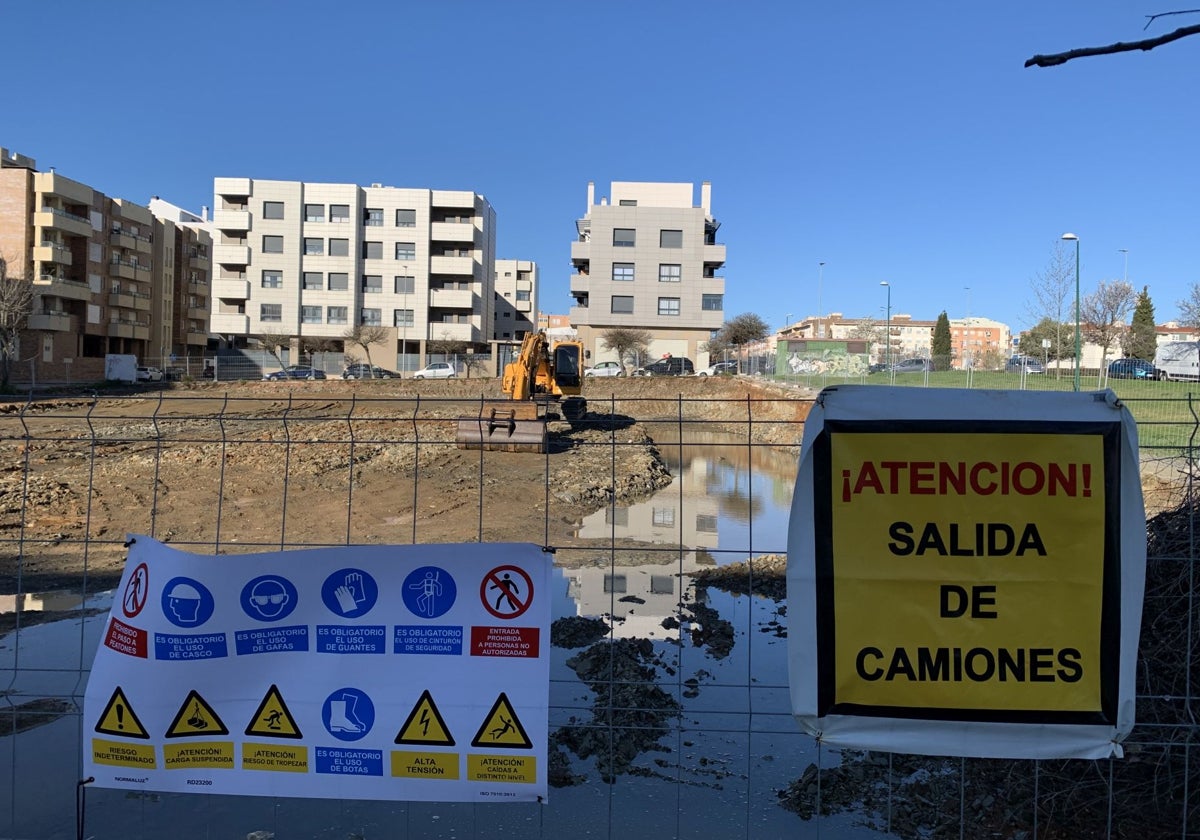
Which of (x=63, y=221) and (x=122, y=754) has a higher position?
(x=63, y=221)

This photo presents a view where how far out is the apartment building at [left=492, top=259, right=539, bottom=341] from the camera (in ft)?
307

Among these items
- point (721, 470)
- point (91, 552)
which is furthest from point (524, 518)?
point (721, 470)

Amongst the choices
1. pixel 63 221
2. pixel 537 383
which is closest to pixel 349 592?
pixel 537 383

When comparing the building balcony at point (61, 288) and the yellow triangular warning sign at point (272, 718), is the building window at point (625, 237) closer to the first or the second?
the building balcony at point (61, 288)

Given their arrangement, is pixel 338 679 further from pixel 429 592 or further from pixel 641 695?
pixel 641 695

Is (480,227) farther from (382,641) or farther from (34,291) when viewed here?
(382,641)

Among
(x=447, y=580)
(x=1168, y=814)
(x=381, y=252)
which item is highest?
(x=381, y=252)

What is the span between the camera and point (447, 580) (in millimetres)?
3381

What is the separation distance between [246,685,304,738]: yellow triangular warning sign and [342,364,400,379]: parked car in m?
51.1

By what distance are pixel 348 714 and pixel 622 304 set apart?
2557 inches

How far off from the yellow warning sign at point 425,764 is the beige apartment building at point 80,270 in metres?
51.9

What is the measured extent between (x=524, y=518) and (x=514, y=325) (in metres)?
81.9

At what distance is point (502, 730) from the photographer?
3334 mm

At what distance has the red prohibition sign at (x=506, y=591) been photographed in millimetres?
3373
